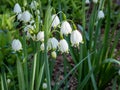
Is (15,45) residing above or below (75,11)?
below

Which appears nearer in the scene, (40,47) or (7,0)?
(40,47)

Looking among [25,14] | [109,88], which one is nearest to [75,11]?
[109,88]

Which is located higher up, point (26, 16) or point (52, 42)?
point (26, 16)

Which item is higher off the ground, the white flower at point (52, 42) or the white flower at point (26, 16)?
the white flower at point (26, 16)

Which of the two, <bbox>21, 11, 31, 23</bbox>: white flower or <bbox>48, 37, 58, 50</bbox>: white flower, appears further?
<bbox>21, 11, 31, 23</bbox>: white flower

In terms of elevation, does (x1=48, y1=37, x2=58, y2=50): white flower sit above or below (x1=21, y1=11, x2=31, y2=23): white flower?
below

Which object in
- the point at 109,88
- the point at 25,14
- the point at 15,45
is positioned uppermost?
the point at 25,14

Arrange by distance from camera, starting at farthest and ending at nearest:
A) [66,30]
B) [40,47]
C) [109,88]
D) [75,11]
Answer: [75,11]
[109,88]
[40,47]
[66,30]

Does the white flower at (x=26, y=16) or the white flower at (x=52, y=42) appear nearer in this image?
the white flower at (x=52, y=42)

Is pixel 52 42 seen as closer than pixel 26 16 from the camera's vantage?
Yes

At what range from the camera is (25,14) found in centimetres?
165

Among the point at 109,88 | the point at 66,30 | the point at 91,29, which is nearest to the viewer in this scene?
the point at 66,30

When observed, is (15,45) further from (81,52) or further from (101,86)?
(101,86)

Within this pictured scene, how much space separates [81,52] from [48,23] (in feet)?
2.84
